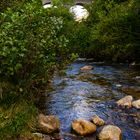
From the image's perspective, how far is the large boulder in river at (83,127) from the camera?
9.73 metres

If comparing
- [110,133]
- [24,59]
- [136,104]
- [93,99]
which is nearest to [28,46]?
[24,59]

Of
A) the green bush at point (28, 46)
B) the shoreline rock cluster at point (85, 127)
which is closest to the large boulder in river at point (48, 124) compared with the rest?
the shoreline rock cluster at point (85, 127)

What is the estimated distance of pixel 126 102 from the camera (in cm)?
1246

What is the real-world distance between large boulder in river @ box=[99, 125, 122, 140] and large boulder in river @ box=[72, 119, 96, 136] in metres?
0.38

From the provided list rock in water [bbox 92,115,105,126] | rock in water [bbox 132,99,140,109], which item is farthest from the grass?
rock in water [bbox 132,99,140,109]

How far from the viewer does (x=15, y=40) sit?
31.1 feet

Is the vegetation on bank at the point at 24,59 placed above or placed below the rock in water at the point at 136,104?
above

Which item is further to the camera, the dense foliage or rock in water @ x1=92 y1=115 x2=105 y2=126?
the dense foliage

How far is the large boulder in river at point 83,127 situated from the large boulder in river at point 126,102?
8.31ft

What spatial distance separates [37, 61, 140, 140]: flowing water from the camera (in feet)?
35.0

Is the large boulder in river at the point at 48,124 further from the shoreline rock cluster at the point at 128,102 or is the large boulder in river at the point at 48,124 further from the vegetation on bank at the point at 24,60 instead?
the shoreline rock cluster at the point at 128,102

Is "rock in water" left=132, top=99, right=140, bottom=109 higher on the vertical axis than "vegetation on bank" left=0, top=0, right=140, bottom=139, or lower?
lower

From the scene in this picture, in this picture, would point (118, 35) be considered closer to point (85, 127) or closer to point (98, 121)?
point (98, 121)

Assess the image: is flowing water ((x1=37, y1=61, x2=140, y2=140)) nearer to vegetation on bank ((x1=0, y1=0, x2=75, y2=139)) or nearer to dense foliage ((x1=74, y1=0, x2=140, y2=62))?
vegetation on bank ((x1=0, y1=0, x2=75, y2=139))
